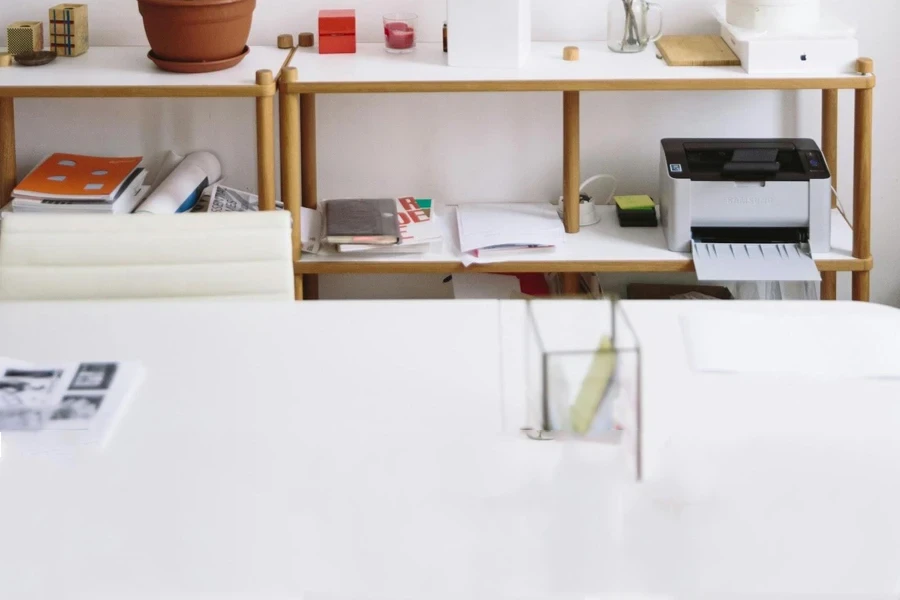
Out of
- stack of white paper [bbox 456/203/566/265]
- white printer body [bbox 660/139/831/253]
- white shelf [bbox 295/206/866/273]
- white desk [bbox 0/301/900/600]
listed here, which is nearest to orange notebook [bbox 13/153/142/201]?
white shelf [bbox 295/206/866/273]

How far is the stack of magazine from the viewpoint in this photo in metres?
1.53

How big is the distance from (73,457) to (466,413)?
491 millimetres

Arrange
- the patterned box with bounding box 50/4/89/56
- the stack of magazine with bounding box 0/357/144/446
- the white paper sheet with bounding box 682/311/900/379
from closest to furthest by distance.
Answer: the stack of magazine with bounding box 0/357/144/446
the white paper sheet with bounding box 682/311/900/379
the patterned box with bounding box 50/4/89/56

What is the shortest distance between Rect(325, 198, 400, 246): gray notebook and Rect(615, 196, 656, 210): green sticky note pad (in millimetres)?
562

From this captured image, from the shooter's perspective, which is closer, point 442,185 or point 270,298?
point 270,298

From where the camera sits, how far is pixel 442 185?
123 inches

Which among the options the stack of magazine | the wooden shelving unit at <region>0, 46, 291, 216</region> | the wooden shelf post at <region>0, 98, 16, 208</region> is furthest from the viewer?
the wooden shelf post at <region>0, 98, 16, 208</region>

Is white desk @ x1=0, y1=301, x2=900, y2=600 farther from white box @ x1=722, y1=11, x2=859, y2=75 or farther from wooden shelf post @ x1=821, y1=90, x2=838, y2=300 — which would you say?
wooden shelf post @ x1=821, y1=90, x2=838, y2=300

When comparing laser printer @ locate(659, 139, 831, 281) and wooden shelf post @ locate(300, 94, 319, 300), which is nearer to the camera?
laser printer @ locate(659, 139, 831, 281)

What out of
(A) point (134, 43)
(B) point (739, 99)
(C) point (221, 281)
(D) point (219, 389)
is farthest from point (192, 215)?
(B) point (739, 99)

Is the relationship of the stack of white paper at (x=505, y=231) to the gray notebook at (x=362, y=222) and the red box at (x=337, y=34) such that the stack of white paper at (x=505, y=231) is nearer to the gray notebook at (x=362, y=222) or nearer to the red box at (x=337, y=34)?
the gray notebook at (x=362, y=222)

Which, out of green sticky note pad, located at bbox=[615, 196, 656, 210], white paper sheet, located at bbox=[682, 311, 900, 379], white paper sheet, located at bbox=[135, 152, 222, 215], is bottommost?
white paper sheet, located at bbox=[682, 311, 900, 379]

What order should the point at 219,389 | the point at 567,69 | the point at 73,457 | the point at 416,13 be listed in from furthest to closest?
the point at 416,13, the point at 567,69, the point at 219,389, the point at 73,457

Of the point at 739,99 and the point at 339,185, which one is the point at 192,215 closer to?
the point at 339,185
